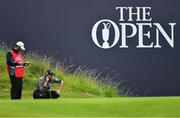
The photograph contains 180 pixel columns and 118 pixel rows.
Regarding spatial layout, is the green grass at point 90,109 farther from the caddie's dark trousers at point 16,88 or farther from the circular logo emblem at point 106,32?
the circular logo emblem at point 106,32

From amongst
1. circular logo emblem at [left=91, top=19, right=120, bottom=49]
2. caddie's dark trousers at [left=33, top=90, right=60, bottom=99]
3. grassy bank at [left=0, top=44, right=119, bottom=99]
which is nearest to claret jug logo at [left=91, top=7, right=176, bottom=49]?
circular logo emblem at [left=91, top=19, right=120, bottom=49]

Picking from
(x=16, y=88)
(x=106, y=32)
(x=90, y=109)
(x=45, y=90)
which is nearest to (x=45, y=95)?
(x=45, y=90)

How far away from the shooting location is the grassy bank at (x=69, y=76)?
2336cm

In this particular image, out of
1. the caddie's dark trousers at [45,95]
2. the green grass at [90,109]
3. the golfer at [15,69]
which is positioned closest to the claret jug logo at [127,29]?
the golfer at [15,69]

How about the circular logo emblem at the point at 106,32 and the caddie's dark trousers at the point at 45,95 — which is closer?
the caddie's dark trousers at the point at 45,95

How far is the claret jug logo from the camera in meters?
23.6

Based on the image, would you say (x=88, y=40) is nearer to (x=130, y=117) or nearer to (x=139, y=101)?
(x=139, y=101)

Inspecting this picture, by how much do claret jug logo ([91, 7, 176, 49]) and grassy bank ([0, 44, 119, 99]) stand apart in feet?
Result: 2.76

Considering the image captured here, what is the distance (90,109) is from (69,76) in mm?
9027

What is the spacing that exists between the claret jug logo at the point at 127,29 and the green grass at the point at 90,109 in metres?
8.06

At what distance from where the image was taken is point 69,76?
2383 cm

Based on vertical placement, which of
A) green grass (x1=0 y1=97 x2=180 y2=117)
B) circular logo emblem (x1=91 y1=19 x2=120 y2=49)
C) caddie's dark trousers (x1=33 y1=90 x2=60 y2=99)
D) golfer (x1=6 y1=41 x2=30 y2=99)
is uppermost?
circular logo emblem (x1=91 y1=19 x2=120 y2=49)

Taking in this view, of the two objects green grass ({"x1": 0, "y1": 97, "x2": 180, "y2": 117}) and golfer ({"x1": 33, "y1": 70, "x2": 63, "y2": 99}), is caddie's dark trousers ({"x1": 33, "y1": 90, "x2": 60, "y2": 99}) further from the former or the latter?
green grass ({"x1": 0, "y1": 97, "x2": 180, "y2": 117})

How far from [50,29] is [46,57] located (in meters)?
0.69
